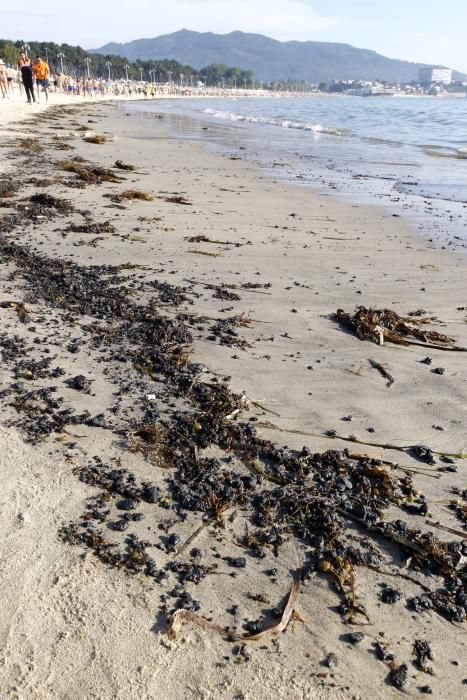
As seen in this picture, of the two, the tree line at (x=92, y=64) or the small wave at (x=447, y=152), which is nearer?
the small wave at (x=447, y=152)

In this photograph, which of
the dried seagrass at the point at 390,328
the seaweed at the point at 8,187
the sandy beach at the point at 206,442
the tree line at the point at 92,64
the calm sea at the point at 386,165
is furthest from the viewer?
the tree line at the point at 92,64

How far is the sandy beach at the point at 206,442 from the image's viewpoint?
200cm

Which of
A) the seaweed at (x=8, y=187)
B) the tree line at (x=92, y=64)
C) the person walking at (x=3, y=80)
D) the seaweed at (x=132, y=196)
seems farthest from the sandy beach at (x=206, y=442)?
the tree line at (x=92, y=64)

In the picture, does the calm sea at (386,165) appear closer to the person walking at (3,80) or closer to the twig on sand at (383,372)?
the twig on sand at (383,372)

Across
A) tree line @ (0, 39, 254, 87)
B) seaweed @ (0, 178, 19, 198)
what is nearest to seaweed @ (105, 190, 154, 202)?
seaweed @ (0, 178, 19, 198)

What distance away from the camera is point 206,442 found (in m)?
3.15

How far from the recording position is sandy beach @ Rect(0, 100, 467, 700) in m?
2.00

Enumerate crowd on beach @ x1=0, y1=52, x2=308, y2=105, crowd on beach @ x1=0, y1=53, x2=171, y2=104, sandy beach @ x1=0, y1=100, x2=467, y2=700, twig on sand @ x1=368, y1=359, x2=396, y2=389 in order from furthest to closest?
1. crowd on beach @ x1=0, y1=52, x2=308, y2=105
2. crowd on beach @ x1=0, y1=53, x2=171, y2=104
3. twig on sand @ x1=368, y1=359, x2=396, y2=389
4. sandy beach @ x1=0, y1=100, x2=467, y2=700

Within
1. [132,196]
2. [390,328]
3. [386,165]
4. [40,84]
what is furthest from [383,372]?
[40,84]

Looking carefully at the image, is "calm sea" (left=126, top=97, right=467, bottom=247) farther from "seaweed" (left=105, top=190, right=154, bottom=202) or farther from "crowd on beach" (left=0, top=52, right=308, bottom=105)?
"crowd on beach" (left=0, top=52, right=308, bottom=105)

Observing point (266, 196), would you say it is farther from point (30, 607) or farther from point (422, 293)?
point (30, 607)

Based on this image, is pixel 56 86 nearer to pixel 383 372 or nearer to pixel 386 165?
pixel 386 165

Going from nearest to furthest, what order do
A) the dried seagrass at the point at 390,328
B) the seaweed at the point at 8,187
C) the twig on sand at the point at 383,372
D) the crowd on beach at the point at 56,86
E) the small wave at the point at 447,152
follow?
the twig on sand at the point at 383,372
the dried seagrass at the point at 390,328
the seaweed at the point at 8,187
the small wave at the point at 447,152
the crowd on beach at the point at 56,86

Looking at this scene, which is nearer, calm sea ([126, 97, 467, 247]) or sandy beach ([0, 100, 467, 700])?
sandy beach ([0, 100, 467, 700])
